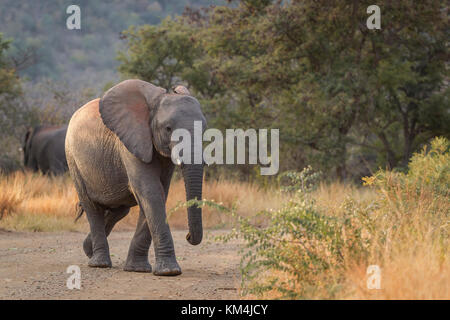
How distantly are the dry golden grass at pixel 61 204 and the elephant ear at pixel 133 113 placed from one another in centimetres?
368

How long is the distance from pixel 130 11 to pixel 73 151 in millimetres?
70484

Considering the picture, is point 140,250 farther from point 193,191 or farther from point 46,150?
point 46,150

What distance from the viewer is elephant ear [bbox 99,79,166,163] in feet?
25.4

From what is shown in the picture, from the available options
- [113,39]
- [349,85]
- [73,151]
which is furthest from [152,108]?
[113,39]

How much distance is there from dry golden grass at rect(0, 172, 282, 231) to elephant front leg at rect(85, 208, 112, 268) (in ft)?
9.37

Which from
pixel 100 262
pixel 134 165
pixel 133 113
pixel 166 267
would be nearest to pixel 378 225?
pixel 166 267

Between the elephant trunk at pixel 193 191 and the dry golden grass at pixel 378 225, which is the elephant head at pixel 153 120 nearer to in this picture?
the elephant trunk at pixel 193 191

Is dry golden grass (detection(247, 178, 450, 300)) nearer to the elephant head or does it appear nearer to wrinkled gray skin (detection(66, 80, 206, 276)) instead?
the elephant head

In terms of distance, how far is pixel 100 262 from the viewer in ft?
27.6

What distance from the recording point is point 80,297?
6.38 meters

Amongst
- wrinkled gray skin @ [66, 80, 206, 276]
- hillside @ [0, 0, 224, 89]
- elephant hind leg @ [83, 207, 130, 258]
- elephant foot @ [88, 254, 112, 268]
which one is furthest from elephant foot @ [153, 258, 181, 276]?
hillside @ [0, 0, 224, 89]

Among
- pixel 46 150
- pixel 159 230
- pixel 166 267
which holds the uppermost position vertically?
pixel 159 230

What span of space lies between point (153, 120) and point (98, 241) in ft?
5.60
